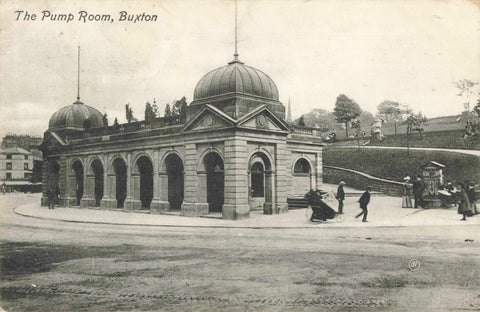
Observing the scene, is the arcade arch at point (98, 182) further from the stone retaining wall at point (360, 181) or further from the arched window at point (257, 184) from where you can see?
the stone retaining wall at point (360, 181)

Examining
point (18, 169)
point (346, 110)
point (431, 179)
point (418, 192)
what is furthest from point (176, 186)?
point (18, 169)

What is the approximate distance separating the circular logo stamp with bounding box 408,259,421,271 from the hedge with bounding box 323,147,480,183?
25250mm

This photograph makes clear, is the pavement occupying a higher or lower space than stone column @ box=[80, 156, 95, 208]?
lower

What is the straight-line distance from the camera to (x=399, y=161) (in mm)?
44625

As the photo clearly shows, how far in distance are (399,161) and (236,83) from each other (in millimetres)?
A: 26793

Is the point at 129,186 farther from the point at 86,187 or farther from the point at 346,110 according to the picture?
the point at 346,110

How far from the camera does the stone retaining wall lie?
34000 mm

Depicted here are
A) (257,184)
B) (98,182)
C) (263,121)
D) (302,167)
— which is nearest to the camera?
(263,121)

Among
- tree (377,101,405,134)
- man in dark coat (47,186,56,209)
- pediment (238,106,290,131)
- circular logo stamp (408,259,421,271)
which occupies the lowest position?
circular logo stamp (408,259,421,271)

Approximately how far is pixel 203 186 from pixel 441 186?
13.3 m

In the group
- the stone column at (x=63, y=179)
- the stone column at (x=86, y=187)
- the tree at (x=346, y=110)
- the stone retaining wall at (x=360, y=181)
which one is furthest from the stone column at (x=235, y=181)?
the tree at (x=346, y=110)

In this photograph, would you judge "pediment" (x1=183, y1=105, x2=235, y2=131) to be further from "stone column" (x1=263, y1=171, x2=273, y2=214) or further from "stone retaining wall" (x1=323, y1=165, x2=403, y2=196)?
"stone retaining wall" (x1=323, y1=165, x2=403, y2=196)

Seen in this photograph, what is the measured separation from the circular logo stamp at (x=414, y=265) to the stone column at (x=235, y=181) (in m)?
12.0

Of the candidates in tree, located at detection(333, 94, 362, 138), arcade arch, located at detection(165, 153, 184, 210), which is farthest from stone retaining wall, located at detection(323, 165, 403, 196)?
tree, located at detection(333, 94, 362, 138)
